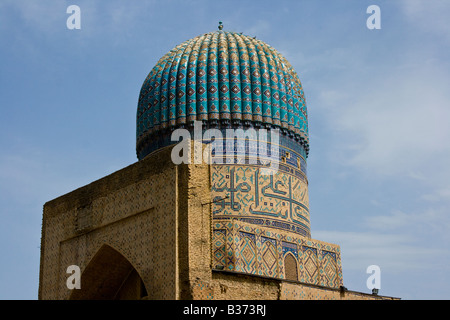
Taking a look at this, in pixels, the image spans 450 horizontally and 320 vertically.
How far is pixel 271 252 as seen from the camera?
38.0 feet

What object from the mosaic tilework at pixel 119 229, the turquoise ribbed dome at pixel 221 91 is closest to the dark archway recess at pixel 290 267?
the turquoise ribbed dome at pixel 221 91

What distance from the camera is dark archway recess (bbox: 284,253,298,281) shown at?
38.4 ft

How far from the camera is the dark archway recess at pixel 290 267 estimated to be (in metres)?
11.7

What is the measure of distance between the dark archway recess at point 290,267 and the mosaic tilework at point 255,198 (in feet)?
1.88

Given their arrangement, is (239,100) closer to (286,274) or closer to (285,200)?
(285,200)

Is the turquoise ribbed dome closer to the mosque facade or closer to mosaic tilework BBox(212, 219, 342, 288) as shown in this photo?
the mosque facade

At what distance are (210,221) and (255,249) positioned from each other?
96.0 inches

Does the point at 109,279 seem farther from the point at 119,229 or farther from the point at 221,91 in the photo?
the point at 221,91

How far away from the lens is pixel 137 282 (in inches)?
422

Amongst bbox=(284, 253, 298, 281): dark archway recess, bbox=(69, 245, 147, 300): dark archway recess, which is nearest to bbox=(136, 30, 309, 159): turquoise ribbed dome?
bbox=(284, 253, 298, 281): dark archway recess

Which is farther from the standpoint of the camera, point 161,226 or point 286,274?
Result: point 286,274

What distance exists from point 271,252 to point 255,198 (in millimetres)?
1044

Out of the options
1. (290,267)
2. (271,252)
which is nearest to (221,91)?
(271,252)
